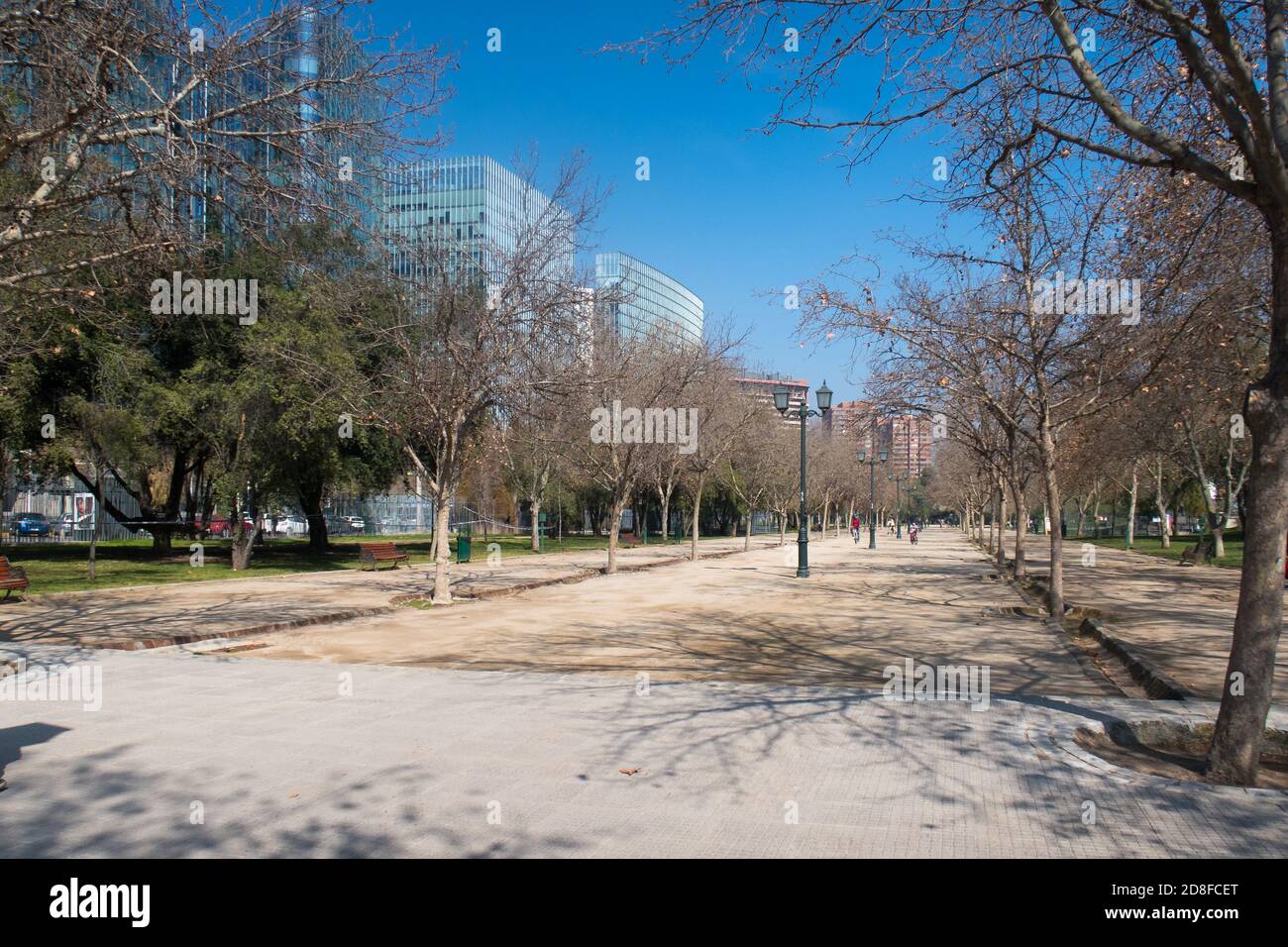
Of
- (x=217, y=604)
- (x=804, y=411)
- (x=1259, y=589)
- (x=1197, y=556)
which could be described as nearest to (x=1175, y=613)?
(x=1259, y=589)

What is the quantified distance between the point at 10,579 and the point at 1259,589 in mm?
20240

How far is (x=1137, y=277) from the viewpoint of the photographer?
14672 mm

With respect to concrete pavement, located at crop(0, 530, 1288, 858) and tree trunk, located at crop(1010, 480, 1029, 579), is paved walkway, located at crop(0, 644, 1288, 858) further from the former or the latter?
tree trunk, located at crop(1010, 480, 1029, 579)

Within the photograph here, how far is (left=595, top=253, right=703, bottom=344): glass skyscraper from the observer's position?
25684 mm

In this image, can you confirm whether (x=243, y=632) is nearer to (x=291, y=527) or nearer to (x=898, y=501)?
(x=291, y=527)

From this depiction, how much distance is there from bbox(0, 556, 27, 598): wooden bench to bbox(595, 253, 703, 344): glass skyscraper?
13507mm

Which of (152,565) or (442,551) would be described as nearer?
(442,551)

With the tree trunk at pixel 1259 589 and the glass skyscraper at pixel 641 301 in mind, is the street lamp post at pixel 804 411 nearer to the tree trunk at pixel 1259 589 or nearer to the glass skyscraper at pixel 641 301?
the glass skyscraper at pixel 641 301

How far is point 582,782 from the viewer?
604cm

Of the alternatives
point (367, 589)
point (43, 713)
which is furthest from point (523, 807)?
point (367, 589)

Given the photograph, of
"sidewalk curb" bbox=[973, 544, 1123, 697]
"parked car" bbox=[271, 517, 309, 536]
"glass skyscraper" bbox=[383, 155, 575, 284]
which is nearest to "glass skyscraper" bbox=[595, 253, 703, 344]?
"glass skyscraper" bbox=[383, 155, 575, 284]

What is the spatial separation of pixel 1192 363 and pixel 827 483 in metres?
54.8

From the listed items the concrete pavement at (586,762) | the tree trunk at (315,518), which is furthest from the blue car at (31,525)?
the concrete pavement at (586,762)

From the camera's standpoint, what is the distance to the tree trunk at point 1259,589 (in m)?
6.16
